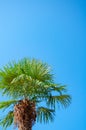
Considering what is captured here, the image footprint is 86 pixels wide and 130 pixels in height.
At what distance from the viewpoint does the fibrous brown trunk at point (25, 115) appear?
8258 mm

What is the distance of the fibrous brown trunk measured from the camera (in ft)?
27.1

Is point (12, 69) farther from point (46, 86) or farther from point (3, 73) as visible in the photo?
point (46, 86)

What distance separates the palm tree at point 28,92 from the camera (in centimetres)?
828

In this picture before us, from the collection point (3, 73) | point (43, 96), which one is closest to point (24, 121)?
point (43, 96)

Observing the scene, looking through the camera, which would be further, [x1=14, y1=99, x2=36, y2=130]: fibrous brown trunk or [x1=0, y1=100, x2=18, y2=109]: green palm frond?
[x1=0, y1=100, x2=18, y2=109]: green palm frond

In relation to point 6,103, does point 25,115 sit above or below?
below

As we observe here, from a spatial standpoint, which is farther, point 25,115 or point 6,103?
point 6,103

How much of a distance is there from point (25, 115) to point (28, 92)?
58cm

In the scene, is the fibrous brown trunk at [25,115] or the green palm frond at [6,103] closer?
the fibrous brown trunk at [25,115]

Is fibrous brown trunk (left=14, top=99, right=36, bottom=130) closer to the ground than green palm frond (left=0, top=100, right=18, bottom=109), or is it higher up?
closer to the ground

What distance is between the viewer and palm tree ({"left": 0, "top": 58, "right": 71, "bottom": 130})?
828cm

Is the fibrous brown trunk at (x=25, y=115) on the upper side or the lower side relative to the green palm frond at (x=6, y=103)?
lower

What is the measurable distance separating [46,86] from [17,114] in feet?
3.27

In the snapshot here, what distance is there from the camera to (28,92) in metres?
8.53
